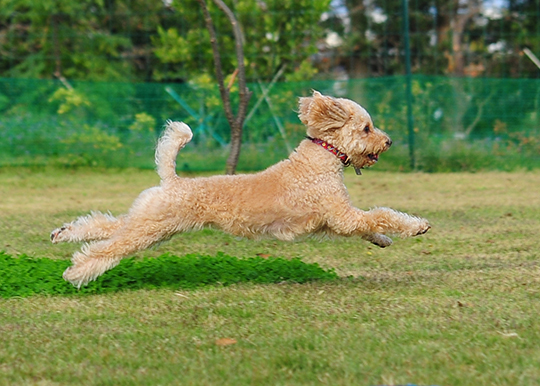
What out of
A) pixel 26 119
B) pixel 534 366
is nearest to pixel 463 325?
pixel 534 366

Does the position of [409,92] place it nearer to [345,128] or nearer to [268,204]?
[345,128]

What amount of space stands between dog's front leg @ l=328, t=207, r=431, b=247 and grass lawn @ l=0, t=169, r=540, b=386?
41cm

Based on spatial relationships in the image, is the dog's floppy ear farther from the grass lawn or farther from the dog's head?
the grass lawn

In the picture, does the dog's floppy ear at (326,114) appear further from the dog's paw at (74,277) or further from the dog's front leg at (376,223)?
the dog's paw at (74,277)

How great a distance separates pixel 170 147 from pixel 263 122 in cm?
940

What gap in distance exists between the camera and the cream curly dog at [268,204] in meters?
4.72

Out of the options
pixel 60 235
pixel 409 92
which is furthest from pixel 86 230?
pixel 409 92

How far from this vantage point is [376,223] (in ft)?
15.9

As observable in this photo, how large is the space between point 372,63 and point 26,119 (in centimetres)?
905

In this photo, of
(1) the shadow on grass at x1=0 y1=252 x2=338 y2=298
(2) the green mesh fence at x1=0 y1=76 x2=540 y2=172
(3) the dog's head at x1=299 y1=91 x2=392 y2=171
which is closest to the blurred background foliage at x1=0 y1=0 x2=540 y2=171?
(2) the green mesh fence at x1=0 y1=76 x2=540 y2=172

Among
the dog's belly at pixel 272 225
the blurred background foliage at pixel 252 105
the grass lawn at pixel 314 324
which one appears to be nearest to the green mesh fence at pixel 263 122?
the blurred background foliage at pixel 252 105

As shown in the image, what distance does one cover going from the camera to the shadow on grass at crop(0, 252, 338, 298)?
198 inches

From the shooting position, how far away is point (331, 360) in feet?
11.3

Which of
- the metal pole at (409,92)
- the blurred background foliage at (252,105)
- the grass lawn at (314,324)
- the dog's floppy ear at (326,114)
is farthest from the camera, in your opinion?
the blurred background foliage at (252,105)
